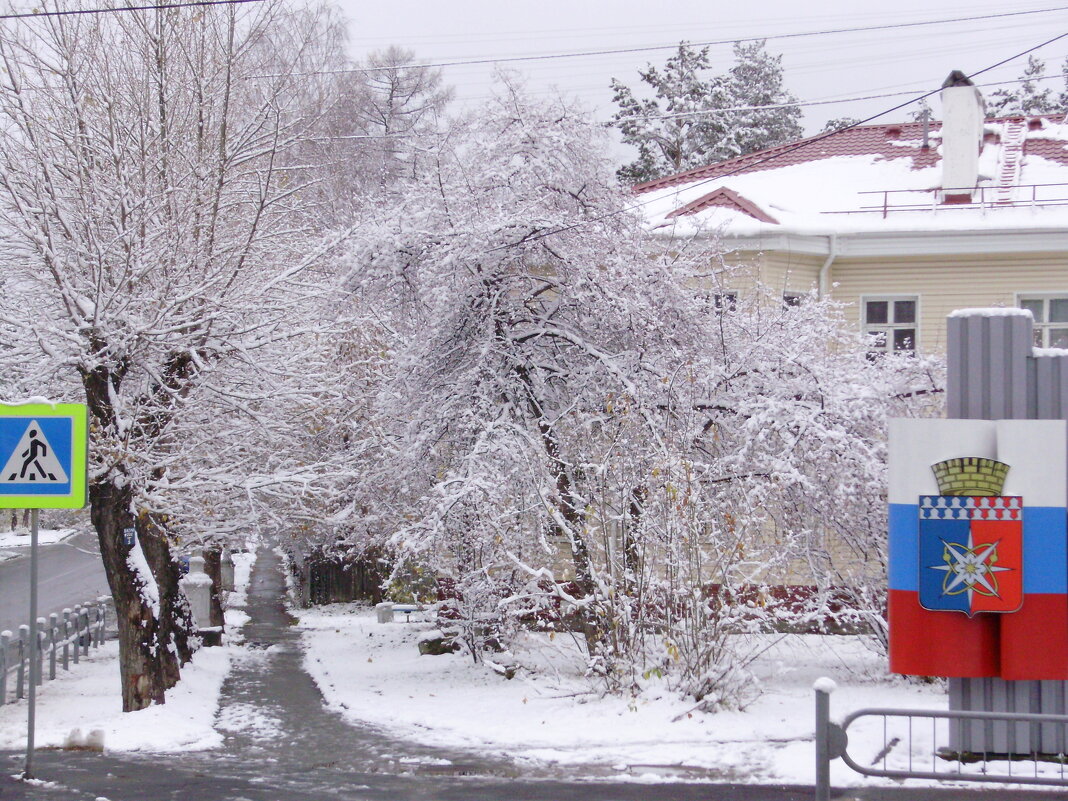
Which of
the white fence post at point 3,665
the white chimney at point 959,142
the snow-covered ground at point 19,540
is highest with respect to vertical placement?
the white chimney at point 959,142

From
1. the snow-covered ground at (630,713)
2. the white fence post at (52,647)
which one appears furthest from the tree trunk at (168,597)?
the snow-covered ground at (630,713)

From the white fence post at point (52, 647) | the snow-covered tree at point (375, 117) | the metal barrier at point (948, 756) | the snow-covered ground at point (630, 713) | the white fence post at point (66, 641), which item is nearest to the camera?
the metal barrier at point (948, 756)

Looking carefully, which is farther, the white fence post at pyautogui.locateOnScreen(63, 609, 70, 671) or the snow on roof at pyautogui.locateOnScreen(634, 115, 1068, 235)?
the snow on roof at pyautogui.locateOnScreen(634, 115, 1068, 235)

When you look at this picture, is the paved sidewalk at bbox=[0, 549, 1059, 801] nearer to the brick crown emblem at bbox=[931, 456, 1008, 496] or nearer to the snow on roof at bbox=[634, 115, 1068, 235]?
the brick crown emblem at bbox=[931, 456, 1008, 496]

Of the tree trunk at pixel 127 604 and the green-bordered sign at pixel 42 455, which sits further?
the tree trunk at pixel 127 604

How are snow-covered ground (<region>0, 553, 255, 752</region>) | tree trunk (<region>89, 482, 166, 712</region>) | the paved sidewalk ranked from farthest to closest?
tree trunk (<region>89, 482, 166, 712</region>) → snow-covered ground (<region>0, 553, 255, 752</region>) → the paved sidewalk

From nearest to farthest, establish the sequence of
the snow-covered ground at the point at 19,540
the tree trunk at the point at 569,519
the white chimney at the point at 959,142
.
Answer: the tree trunk at the point at 569,519 < the white chimney at the point at 959,142 < the snow-covered ground at the point at 19,540

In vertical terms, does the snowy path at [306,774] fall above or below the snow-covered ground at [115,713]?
above

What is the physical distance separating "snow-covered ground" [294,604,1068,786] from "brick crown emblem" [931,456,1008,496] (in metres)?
2.07

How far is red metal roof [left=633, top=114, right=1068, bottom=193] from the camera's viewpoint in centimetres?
2392

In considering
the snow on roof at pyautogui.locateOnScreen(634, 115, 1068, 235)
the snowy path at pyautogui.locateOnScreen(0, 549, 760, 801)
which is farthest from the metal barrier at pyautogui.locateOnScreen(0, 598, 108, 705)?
the snow on roof at pyautogui.locateOnScreen(634, 115, 1068, 235)

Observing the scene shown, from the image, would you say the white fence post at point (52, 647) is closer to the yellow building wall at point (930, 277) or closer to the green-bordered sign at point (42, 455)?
the green-bordered sign at point (42, 455)

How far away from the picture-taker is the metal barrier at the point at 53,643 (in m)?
13.5

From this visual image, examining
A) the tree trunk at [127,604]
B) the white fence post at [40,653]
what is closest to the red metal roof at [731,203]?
the tree trunk at [127,604]
